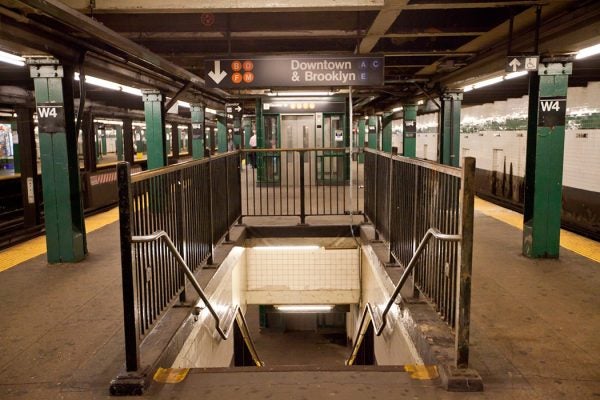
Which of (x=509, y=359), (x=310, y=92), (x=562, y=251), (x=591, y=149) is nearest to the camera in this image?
A: (x=509, y=359)

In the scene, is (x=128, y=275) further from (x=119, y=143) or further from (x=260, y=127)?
(x=119, y=143)

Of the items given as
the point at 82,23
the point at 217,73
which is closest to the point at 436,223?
the point at 82,23

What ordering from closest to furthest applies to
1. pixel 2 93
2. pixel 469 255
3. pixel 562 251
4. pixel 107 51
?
pixel 469 255
pixel 107 51
pixel 562 251
pixel 2 93

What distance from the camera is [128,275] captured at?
2906mm

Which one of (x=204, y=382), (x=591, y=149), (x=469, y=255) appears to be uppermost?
(x=591, y=149)

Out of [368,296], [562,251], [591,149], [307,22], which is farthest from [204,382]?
[591,149]

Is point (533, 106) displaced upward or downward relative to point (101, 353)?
upward

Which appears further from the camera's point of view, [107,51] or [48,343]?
[107,51]

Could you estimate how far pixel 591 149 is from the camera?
8375 millimetres

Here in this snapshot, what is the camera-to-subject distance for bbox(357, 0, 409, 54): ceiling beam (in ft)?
15.1

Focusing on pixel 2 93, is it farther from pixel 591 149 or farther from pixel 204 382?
pixel 591 149

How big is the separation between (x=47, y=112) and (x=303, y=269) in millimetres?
4328

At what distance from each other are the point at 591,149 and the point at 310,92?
6.44 metres

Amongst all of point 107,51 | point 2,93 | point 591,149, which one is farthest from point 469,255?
point 2,93
